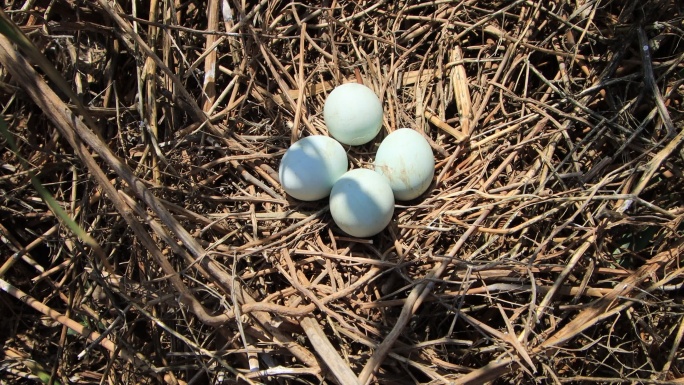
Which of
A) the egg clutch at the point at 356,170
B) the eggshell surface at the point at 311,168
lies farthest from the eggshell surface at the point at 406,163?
the eggshell surface at the point at 311,168

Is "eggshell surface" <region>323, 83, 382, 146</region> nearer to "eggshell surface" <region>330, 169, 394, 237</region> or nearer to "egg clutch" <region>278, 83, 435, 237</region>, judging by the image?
"egg clutch" <region>278, 83, 435, 237</region>

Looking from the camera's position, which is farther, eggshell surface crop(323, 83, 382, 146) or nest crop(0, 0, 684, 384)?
eggshell surface crop(323, 83, 382, 146)

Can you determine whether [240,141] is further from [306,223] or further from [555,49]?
[555,49]

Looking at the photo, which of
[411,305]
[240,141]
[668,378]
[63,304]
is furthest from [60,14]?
[668,378]

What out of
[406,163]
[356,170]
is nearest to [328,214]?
[356,170]

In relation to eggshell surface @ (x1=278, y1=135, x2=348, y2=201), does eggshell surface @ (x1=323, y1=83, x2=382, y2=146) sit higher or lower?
higher

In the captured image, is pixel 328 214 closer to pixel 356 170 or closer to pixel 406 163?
pixel 356 170

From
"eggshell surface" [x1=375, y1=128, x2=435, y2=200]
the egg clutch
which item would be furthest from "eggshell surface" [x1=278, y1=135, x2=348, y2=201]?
"eggshell surface" [x1=375, y1=128, x2=435, y2=200]
